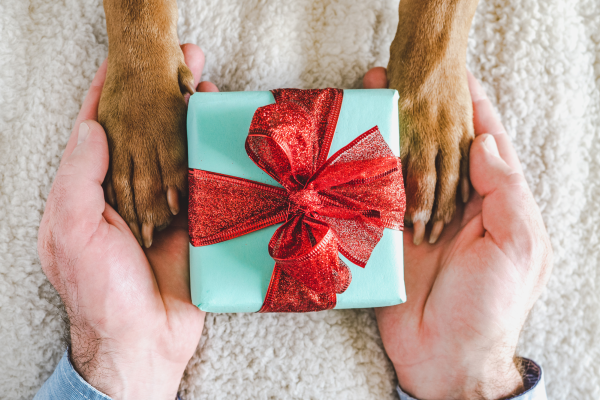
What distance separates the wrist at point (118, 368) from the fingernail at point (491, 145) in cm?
85

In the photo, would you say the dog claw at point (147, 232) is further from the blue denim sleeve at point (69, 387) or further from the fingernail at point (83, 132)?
the blue denim sleeve at point (69, 387)

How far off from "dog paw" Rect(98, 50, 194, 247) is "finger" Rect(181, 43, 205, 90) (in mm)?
138

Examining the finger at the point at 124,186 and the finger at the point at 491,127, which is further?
the finger at the point at 491,127

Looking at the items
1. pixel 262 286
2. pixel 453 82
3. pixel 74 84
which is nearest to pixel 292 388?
pixel 262 286

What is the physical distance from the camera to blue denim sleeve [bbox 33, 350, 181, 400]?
96 centimetres

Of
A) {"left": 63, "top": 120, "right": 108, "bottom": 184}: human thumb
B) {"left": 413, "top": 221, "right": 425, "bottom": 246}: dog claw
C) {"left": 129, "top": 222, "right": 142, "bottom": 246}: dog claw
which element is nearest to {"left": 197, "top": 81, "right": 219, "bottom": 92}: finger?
{"left": 63, "top": 120, "right": 108, "bottom": 184}: human thumb

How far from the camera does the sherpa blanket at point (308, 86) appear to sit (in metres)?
1.12

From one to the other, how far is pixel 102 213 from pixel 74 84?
0.42 m

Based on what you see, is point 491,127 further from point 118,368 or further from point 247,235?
point 118,368

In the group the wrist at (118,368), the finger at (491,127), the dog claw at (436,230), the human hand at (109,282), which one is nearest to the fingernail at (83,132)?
the human hand at (109,282)

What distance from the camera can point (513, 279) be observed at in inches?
36.6

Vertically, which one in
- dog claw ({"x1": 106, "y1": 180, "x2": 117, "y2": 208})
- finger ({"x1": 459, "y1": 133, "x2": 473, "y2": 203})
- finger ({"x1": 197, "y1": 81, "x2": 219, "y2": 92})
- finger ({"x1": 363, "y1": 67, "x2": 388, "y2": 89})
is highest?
finger ({"x1": 363, "y1": 67, "x2": 388, "y2": 89})

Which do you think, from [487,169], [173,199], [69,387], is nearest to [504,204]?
[487,169]

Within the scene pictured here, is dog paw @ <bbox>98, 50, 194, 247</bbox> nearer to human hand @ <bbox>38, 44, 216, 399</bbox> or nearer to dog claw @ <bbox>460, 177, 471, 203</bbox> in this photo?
human hand @ <bbox>38, 44, 216, 399</bbox>
